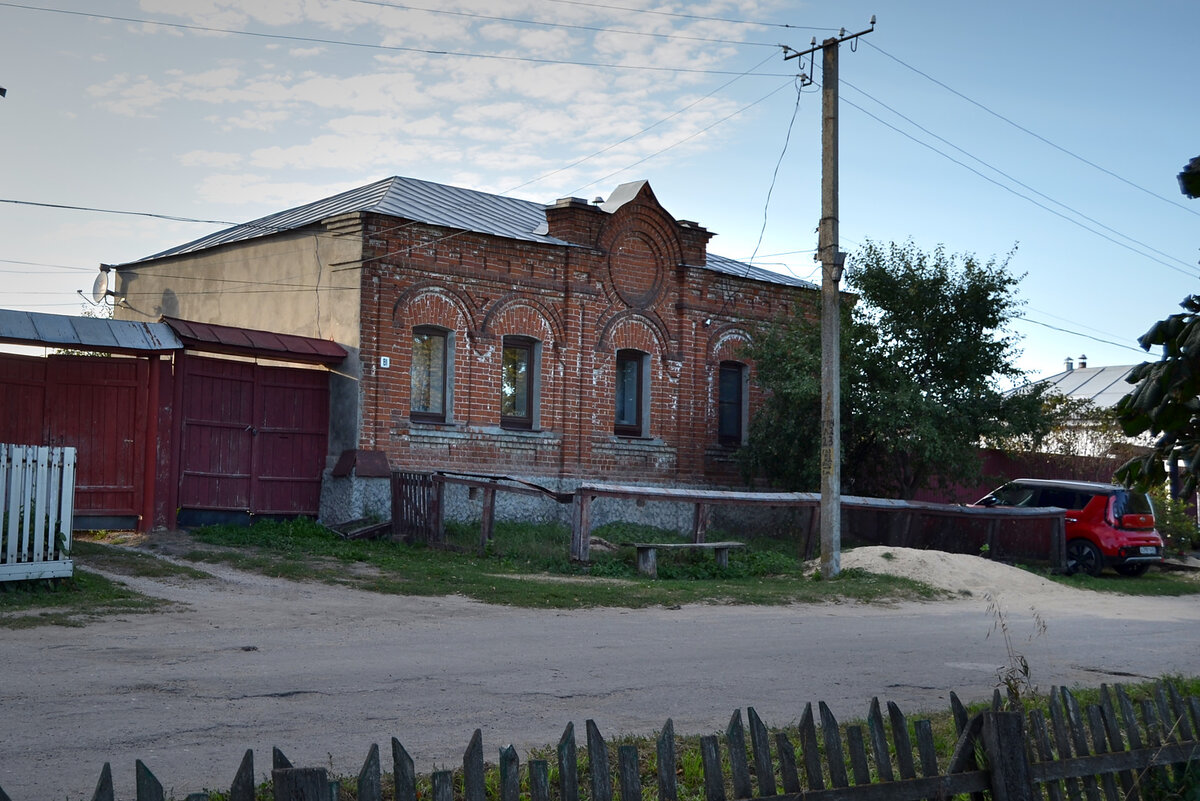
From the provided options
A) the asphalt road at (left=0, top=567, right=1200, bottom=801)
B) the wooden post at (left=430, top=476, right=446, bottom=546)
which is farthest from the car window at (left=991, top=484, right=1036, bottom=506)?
the wooden post at (left=430, top=476, right=446, bottom=546)

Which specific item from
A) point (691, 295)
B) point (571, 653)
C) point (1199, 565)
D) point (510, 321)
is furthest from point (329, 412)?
point (1199, 565)

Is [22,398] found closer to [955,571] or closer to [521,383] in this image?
[521,383]

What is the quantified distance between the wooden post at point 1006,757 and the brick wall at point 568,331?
55.2ft

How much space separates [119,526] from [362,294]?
551 centimetres

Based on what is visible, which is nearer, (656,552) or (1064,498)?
(656,552)

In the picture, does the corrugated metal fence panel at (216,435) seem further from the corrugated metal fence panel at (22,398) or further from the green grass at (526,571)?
the corrugated metal fence panel at (22,398)

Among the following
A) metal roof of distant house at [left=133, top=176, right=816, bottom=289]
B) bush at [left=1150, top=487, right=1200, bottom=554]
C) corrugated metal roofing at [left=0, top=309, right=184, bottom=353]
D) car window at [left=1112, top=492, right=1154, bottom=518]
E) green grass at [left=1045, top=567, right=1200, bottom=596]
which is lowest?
green grass at [left=1045, top=567, right=1200, bottom=596]

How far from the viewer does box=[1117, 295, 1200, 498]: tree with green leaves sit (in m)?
4.68

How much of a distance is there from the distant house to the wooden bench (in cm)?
503

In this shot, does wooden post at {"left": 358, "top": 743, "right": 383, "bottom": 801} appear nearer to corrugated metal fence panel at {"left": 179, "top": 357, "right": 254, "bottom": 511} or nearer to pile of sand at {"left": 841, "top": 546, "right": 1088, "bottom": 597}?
pile of sand at {"left": 841, "top": 546, "right": 1088, "bottom": 597}

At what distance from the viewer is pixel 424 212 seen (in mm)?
21984

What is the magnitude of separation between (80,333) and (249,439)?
3.72 metres

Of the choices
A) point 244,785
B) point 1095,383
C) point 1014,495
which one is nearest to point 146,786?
point 244,785

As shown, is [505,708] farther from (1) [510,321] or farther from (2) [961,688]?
(1) [510,321]
